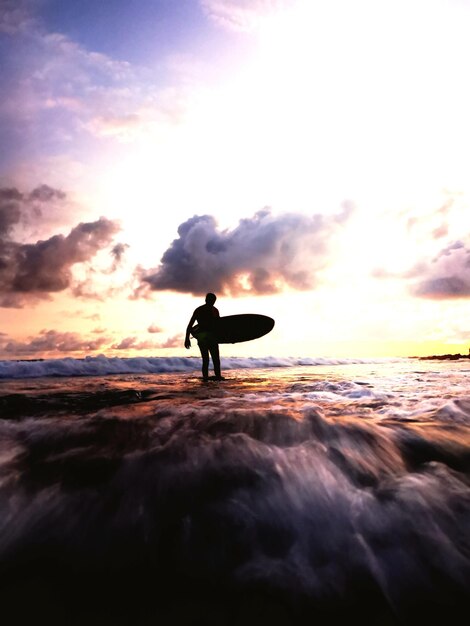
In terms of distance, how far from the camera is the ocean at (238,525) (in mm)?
1248

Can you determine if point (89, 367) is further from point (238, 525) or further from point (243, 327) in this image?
point (238, 525)

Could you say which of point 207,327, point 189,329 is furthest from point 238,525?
point 189,329

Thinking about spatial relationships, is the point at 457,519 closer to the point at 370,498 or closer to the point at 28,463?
the point at 370,498

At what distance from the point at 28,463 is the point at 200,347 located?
359 inches

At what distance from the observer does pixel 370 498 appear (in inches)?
72.0

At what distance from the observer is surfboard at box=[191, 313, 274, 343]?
14.1 meters

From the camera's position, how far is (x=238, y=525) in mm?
1599

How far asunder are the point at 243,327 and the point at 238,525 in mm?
12638

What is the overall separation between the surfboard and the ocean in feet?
36.9

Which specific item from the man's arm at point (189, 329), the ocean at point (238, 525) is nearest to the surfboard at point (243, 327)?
the man's arm at point (189, 329)

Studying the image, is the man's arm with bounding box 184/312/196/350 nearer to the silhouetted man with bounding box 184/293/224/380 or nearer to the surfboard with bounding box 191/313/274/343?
the silhouetted man with bounding box 184/293/224/380

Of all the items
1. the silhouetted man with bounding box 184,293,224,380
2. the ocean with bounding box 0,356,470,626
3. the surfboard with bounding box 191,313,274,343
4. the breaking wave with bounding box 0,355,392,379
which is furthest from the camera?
the breaking wave with bounding box 0,355,392,379

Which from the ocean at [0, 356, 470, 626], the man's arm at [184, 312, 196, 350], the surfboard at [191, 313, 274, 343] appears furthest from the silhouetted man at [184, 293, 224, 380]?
the ocean at [0, 356, 470, 626]

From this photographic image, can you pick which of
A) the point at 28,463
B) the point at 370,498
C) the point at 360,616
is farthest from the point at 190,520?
the point at 28,463
